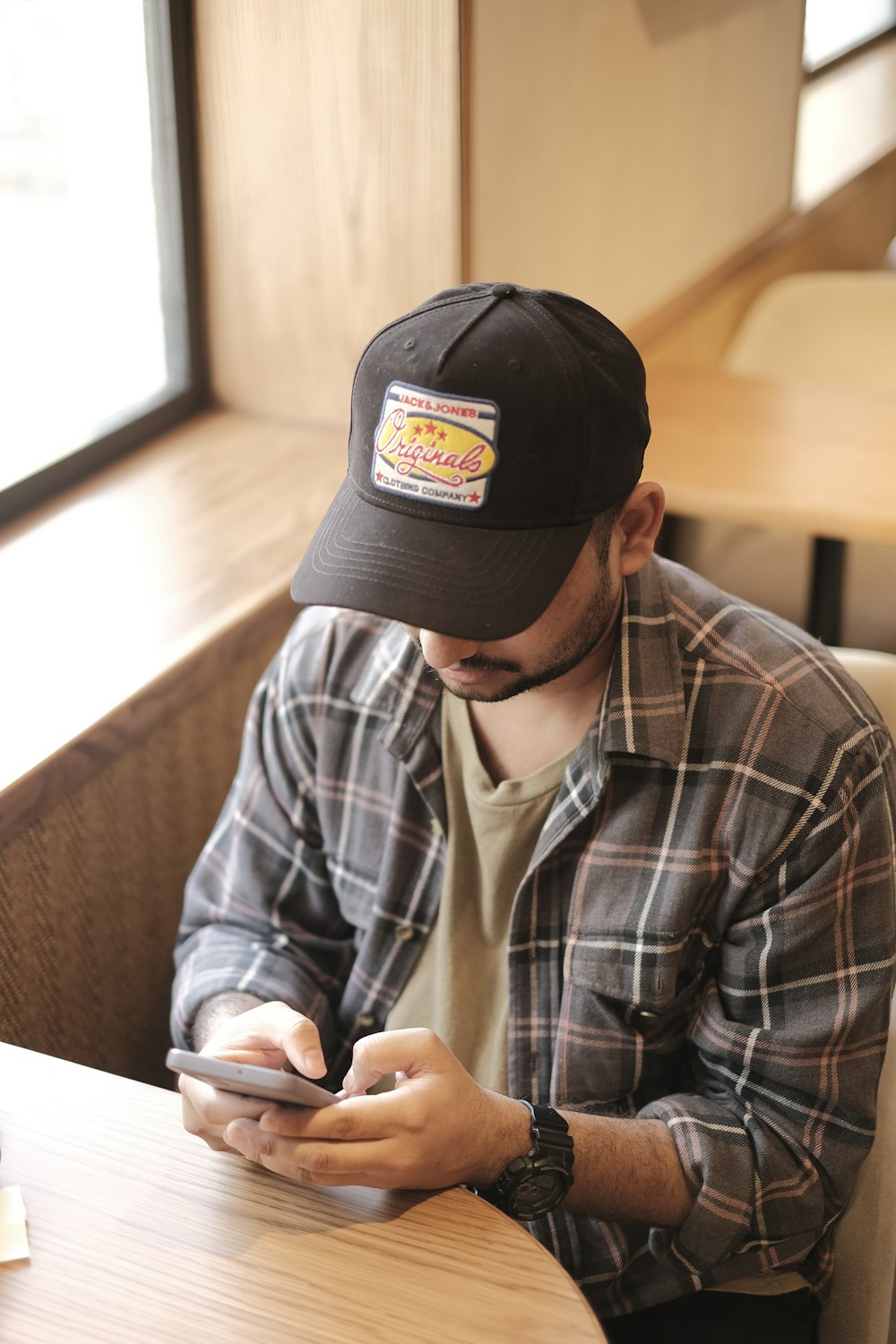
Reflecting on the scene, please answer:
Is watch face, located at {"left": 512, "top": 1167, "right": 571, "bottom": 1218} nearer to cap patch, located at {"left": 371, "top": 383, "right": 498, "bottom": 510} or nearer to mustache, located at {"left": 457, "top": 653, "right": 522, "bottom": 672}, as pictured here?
mustache, located at {"left": 457, "top": 653, "right": 522, "bottom": 672}

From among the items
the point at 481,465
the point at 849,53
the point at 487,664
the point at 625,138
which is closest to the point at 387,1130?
the point at 487,664

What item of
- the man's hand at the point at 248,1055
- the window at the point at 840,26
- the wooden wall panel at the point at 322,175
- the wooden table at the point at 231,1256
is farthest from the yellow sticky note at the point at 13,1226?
the window at the point at 840,26

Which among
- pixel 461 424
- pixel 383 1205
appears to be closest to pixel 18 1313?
pixel 383 1205

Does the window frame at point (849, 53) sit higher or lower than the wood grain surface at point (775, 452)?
higher

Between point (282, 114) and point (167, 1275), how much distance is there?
154cm

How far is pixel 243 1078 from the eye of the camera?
82cm

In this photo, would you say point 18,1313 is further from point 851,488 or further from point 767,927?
point 851,488

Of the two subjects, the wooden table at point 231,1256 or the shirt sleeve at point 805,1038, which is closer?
the wooden table at point 231,1256

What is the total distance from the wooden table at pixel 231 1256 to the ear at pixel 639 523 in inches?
19.4

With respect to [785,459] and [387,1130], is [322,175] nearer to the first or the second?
[785,459]

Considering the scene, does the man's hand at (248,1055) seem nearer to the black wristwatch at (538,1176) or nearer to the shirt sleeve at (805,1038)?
the black wristwatch at (538,1176)

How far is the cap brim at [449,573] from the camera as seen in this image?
3.10 feet

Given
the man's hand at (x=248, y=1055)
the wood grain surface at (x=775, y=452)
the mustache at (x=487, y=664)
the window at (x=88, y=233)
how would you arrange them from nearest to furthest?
the man's hand at (x=248, y=1055)
the mustache at (x=487, y=664)
the window at (x=88, y=233)
the wood grain surface at (x=775, y=452)

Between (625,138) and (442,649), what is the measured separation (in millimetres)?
1637
